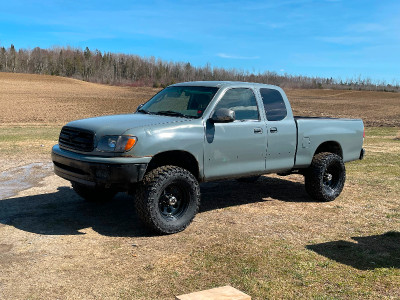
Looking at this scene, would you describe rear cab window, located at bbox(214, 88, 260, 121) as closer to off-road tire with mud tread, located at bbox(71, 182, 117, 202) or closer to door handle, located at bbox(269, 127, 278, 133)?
door handle, located at bbox(269, 127, 278, 133)

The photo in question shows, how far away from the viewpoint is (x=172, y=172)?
19.7 ft

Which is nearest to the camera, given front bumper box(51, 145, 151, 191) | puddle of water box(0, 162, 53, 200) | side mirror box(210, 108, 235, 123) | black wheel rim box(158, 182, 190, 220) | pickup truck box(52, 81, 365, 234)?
front bumper box(51, 145, 151, 191)

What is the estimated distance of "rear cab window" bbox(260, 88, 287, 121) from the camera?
738 centimetres

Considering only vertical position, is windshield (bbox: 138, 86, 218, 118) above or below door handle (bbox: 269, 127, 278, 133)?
above

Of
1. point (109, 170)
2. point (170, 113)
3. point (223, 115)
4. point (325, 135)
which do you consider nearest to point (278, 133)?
point (325, 135)

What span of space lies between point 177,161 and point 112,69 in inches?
6850

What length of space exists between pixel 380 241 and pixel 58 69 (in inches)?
6757

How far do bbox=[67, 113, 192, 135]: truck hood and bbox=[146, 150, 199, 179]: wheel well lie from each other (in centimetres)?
46

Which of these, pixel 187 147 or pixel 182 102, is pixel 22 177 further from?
pixel 187 147

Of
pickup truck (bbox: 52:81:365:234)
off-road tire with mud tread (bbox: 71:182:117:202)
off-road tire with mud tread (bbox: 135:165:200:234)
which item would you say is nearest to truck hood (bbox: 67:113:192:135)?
pickup truck (bbox: 52:81:365:234)

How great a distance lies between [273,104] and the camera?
296 inches

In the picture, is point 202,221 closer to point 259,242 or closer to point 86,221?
point 259,242

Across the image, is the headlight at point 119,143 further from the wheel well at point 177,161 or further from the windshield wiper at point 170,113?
the windshield wiper at point 170,113

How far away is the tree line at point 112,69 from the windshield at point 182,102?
14588 cm
